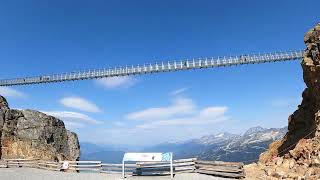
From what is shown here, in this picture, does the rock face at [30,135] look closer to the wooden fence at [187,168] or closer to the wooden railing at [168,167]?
the wooden fence at [187,168]

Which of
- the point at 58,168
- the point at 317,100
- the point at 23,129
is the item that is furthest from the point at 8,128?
the point at 317,100

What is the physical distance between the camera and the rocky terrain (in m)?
34.2

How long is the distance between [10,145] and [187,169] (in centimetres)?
4922

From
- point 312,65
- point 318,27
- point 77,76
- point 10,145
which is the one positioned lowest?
point 10,145

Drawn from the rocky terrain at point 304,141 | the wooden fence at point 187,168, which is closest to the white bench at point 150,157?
the wooden fence at point 187,168

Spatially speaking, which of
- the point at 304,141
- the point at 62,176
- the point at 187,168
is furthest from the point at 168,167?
the point at 304,141

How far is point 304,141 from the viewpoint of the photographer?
39.1 m

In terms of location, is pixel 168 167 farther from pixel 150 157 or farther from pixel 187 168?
pixel 150 157

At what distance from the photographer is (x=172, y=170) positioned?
36.1 m

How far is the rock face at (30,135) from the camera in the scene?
75.4 m

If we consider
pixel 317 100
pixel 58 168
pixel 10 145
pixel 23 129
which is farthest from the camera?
pixel 23 129

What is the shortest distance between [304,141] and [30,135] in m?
60.6

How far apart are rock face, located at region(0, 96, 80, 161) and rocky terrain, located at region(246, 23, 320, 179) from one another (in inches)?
1773

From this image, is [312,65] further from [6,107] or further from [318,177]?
[6,107]
